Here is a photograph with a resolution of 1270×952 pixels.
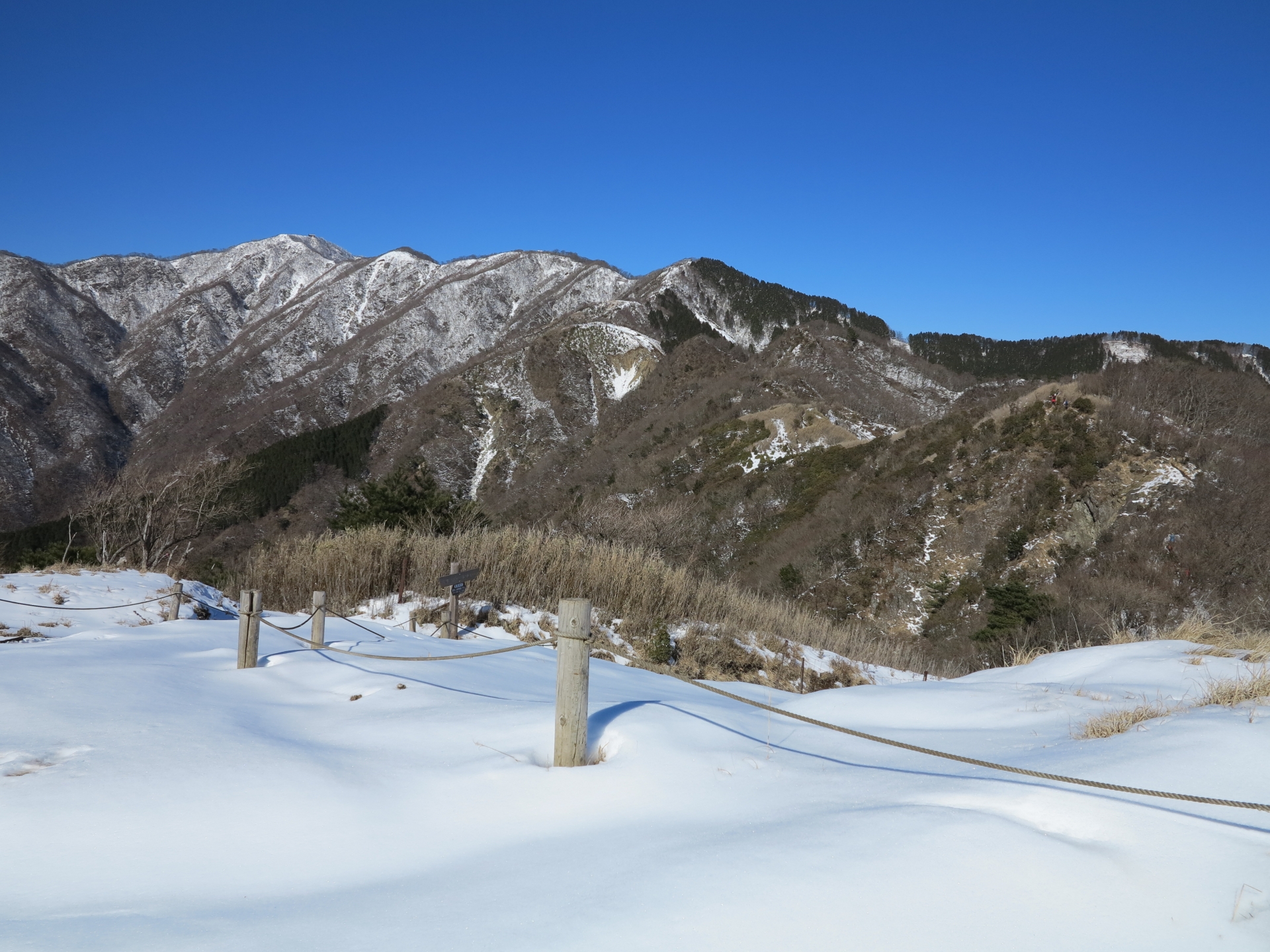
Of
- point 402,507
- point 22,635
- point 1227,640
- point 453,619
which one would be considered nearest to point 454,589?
point 453,619

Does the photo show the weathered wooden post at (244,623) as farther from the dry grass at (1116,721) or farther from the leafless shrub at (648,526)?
the leafless shrub at (648,526)

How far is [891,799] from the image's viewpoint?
9.45 feet

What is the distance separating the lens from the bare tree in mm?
17406

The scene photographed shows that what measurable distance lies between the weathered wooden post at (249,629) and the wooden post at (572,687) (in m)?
3.05

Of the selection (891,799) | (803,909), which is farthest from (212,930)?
(891,799)

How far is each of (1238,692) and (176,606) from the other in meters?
9.99

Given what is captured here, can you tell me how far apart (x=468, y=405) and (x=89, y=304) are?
109835mm

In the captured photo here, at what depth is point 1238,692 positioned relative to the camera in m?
4.22

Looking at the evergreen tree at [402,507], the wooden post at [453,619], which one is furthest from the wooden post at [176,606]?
the evergreen tree at [402,507]

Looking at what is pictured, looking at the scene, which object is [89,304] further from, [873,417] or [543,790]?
[543,790]

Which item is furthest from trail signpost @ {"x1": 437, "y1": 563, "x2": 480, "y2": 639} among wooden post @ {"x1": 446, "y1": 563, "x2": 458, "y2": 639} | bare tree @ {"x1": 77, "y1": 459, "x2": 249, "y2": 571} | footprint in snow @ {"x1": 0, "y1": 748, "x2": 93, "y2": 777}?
bare tree @ {"x1": 77, "y1": 459, "x2": 249, "y2": 571}

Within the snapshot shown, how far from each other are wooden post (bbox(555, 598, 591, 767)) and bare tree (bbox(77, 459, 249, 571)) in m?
16.6

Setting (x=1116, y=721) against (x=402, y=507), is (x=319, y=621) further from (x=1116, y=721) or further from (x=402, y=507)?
(x=402, y=507)

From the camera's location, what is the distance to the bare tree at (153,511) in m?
17.4
